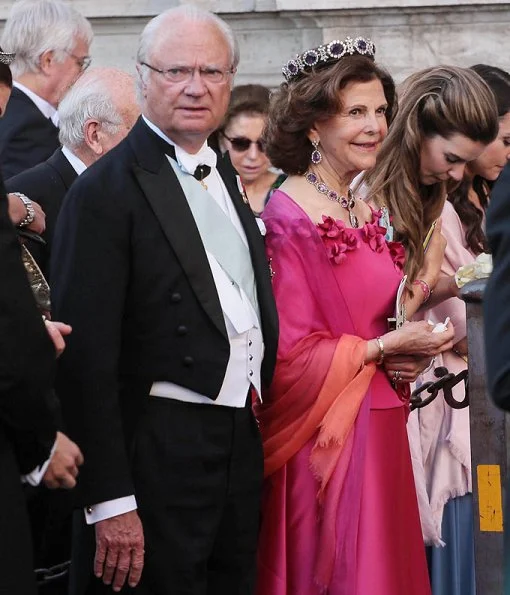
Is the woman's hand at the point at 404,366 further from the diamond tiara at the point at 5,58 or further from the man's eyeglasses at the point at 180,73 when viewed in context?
the diamond tiara at the point at 5,58

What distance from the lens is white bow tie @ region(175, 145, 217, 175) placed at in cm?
407

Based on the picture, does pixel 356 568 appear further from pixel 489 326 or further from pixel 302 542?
pixel 489 326

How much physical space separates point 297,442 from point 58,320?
2.74ft

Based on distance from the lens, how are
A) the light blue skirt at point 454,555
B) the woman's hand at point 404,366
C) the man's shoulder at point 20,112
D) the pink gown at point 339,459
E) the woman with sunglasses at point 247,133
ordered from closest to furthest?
the pink gown at point 339,459 < the woman's hand at point 404,366 < the light blue skirt at point 454,555 < the man's shoulder at point 20,112 < the woman with sunglasses at point 247,133

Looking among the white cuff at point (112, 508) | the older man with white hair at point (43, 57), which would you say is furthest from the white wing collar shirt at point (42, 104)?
the white cuff at point (112, 508)

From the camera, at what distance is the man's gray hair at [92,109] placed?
4.95m

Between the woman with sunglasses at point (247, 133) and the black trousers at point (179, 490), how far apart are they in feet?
11.1

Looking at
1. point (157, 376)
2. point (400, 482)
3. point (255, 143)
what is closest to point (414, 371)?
point (400, 482)

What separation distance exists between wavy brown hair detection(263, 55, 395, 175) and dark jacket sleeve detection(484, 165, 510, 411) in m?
2.06

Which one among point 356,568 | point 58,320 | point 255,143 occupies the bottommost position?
point 356,568

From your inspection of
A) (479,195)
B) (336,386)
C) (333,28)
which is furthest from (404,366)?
(333,28)

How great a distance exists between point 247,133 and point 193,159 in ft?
10.9

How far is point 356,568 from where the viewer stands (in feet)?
14.3

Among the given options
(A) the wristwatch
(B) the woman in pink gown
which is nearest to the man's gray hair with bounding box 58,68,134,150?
(A) the wristwatch
